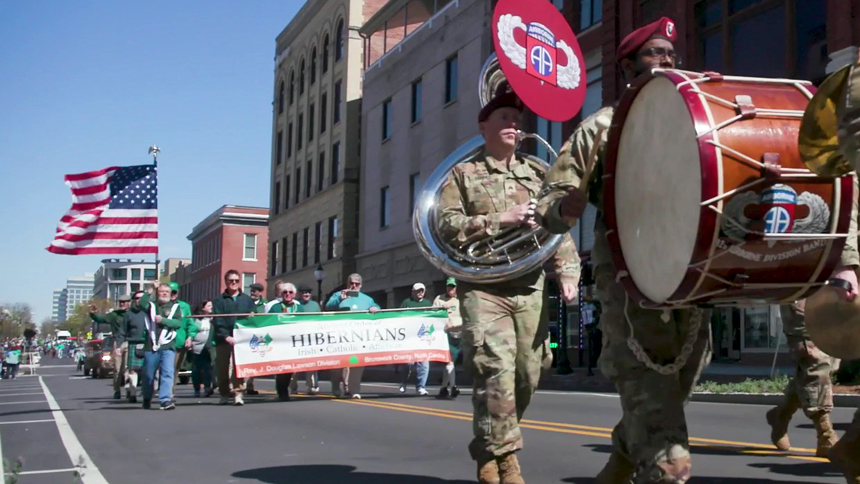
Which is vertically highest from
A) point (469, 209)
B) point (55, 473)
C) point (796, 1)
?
point (796, 1)

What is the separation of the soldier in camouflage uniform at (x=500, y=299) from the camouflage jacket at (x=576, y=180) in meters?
0.75

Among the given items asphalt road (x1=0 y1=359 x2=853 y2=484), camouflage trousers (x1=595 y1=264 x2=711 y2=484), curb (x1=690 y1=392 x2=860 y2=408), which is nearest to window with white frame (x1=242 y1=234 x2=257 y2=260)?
asphalt road (x1=0 y1=359 x2=853 y2=484)

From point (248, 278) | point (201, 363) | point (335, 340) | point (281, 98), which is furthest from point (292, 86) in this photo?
point (335, 340)

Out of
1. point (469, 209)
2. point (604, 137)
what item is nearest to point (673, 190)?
point (604, 137)

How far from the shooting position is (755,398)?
1235cm

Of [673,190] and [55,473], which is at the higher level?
[673,190]

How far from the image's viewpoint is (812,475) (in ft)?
18.4

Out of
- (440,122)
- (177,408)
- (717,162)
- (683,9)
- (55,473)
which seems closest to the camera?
(717,162)

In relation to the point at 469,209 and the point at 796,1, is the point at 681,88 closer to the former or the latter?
the point at 469,209

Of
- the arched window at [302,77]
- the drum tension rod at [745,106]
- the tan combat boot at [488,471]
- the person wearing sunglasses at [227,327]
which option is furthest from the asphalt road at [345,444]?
the arched window at [302,77]

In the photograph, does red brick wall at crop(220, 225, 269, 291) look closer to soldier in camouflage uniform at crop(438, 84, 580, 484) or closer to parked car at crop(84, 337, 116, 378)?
parked car at crop(84, 337, 116, 378)

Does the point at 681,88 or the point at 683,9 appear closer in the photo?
the point at 681,88

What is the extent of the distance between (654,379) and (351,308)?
11.3 metres

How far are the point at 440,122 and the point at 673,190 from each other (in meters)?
33.1
